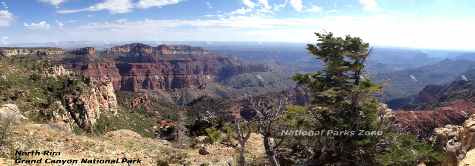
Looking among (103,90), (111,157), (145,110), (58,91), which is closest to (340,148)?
(111,157)

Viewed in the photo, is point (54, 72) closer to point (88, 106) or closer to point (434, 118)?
point (88, 106)

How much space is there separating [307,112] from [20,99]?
186ft

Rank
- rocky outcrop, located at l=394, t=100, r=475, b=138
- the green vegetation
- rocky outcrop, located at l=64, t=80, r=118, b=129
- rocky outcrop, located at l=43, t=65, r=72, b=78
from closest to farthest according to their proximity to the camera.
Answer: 1. the green vegetation
2. rocky outcrop, located at l=64, t=80, r=118, b=129
3. rocky outcrop, located at l=43, t=65, r=72, b=78
4. rocky outcrop, located at l=394, t=100, r=475, b=138

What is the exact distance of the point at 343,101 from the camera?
26234mm

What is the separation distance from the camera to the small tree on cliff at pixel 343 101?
25.8 meters

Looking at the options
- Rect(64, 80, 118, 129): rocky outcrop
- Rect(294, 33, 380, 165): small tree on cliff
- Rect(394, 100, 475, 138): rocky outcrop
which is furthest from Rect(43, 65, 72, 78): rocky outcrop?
Rect(394, 100, 475, 138): rocky outcrop

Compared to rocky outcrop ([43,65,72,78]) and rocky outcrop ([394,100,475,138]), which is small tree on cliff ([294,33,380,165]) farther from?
rocky outcrop ([394,100,475,138])

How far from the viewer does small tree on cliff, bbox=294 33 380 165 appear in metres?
25.8

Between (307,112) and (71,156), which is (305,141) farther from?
(71,156)

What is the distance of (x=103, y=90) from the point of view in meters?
127

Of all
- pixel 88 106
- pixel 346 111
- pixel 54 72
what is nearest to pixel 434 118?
pixel 88 106

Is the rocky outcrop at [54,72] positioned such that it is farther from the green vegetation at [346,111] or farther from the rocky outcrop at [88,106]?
the green vegetation at [346,111]

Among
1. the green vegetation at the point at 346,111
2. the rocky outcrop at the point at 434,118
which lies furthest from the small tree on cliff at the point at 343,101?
the rocky outcrop at the point at 434,118

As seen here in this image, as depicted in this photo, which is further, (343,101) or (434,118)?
(434,118)
